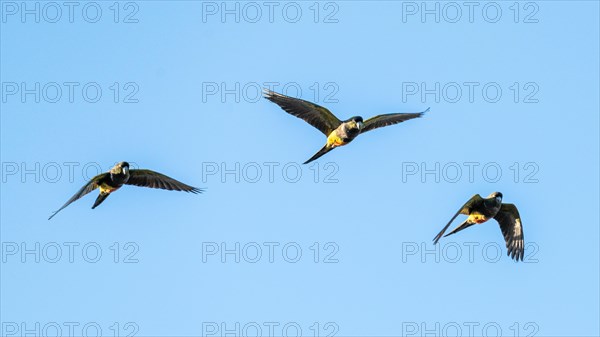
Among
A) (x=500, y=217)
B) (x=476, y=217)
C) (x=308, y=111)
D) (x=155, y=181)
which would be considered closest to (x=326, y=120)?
(x=308, y=111)

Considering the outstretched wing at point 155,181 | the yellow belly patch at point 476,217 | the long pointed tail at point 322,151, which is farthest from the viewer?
the outstretched wing at point 155,181

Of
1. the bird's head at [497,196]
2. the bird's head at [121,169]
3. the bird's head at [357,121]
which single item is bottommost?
the bird's head at [497,196]

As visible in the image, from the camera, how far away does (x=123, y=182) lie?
29266 mm

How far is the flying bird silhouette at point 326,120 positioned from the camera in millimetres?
28875

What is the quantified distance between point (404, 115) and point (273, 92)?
3444 mm

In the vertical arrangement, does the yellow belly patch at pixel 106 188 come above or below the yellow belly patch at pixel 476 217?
above

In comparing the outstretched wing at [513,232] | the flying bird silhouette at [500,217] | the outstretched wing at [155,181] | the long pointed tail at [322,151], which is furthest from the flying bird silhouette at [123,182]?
the outstretched wing at [513,232]

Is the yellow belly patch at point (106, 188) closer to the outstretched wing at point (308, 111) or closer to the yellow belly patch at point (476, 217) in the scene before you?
the outstretched wing at point (308, 111)

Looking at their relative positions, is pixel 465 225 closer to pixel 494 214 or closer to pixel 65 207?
pixel 494 214

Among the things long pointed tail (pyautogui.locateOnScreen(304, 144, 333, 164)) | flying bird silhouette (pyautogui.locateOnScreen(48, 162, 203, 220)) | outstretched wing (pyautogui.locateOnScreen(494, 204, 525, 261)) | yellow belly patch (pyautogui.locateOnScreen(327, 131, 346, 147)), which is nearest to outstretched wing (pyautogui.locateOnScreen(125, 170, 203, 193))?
flying bird silhouette (pyautogui.locateOnScreen(48, 162, 203, 220))

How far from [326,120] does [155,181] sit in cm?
490

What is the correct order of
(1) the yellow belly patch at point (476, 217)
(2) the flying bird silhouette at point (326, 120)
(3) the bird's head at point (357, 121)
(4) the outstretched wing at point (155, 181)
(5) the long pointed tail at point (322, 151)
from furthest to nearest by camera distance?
(4) the outstretched wing at point (155, 181), (5) the long pointed tail at point (322, 151), (1) the yellow belly patch at point (476, 217), (2) the flying bird silhouette at point (326, 120), (3) the bird's head at point (357, 121)

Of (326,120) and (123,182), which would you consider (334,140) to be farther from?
(123,182)

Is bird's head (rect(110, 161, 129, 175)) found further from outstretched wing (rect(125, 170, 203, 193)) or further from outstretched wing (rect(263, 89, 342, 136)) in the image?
outstretched wing (rect(263, 89, 342, 136))
